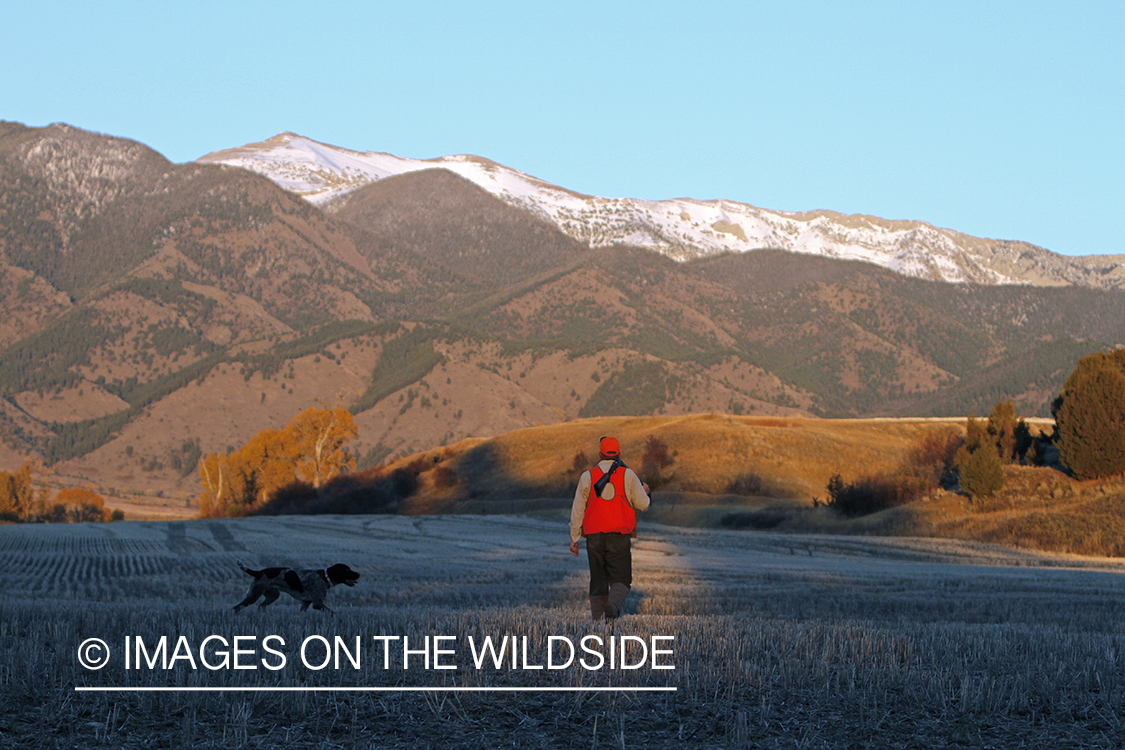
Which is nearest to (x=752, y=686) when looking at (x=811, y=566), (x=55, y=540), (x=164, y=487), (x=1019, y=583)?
(x=1019, y=583)

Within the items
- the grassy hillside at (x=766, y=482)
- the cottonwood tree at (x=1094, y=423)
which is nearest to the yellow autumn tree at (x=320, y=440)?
the grassy hillside at (x=766, y=482)

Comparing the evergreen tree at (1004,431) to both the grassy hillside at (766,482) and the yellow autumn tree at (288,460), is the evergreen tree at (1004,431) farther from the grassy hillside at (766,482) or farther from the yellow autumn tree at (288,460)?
the yellow autumn tree at (288,460)

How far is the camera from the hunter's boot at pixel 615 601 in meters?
11.1

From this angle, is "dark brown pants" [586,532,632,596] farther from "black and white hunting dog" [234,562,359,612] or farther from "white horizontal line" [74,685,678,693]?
"black and white hunting dog" [234,562,359,612]

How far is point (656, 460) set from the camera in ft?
269

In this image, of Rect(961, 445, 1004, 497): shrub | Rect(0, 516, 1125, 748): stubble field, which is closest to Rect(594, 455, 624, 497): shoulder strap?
Rect(0, 516, 1125, 748): stubble field

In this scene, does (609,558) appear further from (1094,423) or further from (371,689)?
(1094,423)

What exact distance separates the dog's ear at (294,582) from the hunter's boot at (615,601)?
4173 millimetres

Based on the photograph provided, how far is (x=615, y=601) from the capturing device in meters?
11.1

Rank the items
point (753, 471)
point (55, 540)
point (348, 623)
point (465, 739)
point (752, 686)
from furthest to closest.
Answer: point (753, 471) < point (55, 540) < point (348, 623) < point (752, 686) < point (465, 739)

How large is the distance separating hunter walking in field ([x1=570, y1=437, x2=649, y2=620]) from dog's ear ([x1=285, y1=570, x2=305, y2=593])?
396cm

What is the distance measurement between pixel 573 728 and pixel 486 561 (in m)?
22.8

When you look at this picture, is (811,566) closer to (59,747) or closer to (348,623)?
(348,623)

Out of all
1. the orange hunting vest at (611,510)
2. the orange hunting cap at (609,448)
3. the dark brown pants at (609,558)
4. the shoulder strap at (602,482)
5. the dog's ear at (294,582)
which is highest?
the orange hunting cap at (609,448)
